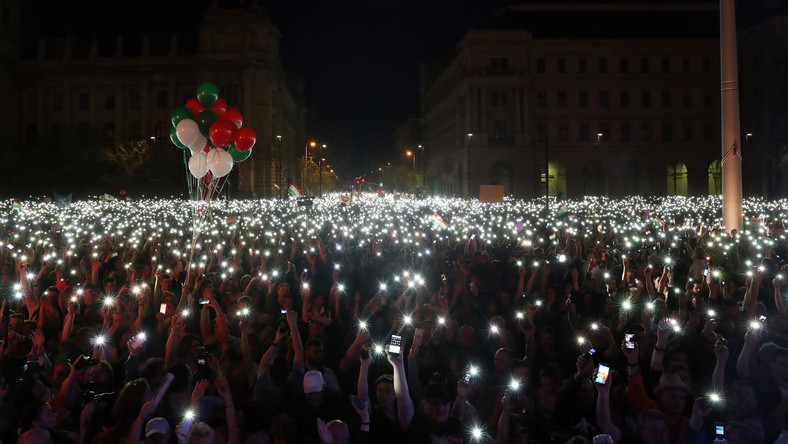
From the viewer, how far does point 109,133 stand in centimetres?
8644

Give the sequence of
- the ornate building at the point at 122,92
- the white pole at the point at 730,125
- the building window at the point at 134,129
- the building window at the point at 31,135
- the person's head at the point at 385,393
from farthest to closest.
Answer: the building window at the point at 31,135 → the building window at the point at 134,129 → the ornate building at the point at 122,92 → the white pole at the point at 730,125 → the person's head at the point at 385,393

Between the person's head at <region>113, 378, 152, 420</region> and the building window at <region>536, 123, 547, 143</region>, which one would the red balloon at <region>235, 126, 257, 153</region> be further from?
the building window at <region>536, 123, 547, 143</region>

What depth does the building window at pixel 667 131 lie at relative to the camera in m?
76.2

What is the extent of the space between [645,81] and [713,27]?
11183 mm

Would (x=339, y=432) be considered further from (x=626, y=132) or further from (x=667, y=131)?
(x=667, y=131)

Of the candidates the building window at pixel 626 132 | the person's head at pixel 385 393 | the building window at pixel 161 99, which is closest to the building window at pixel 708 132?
the building window at pixel 626 132

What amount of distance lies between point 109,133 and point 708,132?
71868mm

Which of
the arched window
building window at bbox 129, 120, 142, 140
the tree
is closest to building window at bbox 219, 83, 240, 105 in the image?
the tree

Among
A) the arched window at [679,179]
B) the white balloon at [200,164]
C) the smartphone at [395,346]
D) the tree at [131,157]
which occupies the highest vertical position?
the tree at [131,157]

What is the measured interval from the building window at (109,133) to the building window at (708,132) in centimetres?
7057

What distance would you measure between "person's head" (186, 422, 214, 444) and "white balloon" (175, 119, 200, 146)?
32.3ft

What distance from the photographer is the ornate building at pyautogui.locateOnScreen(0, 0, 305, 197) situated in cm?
7719

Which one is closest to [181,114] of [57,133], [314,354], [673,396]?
[314,354]

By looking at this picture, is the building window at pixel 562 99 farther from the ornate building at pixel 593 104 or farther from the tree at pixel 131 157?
the tree at pixel 131 157
